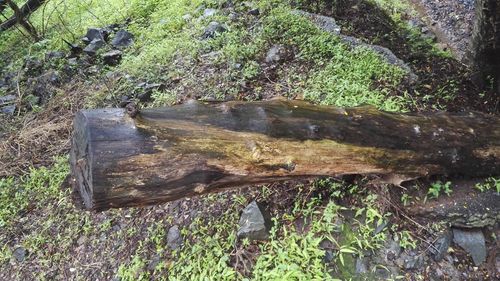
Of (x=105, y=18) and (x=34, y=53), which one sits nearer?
(x=34, y=53)

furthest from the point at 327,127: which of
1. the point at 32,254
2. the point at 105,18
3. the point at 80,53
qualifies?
the point at 105,18

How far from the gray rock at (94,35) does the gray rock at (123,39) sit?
0.33m

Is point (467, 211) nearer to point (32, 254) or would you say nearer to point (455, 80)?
point (455, 80)

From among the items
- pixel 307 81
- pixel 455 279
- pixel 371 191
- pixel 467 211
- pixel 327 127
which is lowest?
pixel 455 279

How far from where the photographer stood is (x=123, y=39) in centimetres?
727

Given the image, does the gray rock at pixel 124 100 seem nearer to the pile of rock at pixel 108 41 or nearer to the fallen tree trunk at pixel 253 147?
the pile of rock at pixel 108 41

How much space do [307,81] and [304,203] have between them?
1716 mm

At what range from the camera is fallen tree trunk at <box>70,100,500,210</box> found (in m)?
2.09

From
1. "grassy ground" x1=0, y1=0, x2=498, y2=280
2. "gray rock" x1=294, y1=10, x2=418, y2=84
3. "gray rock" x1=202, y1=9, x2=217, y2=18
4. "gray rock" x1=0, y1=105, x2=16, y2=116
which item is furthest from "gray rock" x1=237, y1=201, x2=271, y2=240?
"gray rock" x1=0, y1=105, x2=16, y2=116

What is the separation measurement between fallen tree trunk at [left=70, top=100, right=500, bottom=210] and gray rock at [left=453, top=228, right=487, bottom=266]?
0.46m

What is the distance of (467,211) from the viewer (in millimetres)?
3221

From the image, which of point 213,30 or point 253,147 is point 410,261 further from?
point 213,30

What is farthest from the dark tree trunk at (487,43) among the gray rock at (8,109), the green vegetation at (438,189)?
the gray rock at (8,109)

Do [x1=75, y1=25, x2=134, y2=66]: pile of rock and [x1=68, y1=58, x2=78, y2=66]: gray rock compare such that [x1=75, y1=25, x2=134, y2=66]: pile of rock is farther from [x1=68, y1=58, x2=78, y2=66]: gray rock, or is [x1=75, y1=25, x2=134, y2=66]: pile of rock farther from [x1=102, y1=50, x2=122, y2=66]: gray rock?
[x1=68, y1=58, x2=78, y2=66]: gray rock
